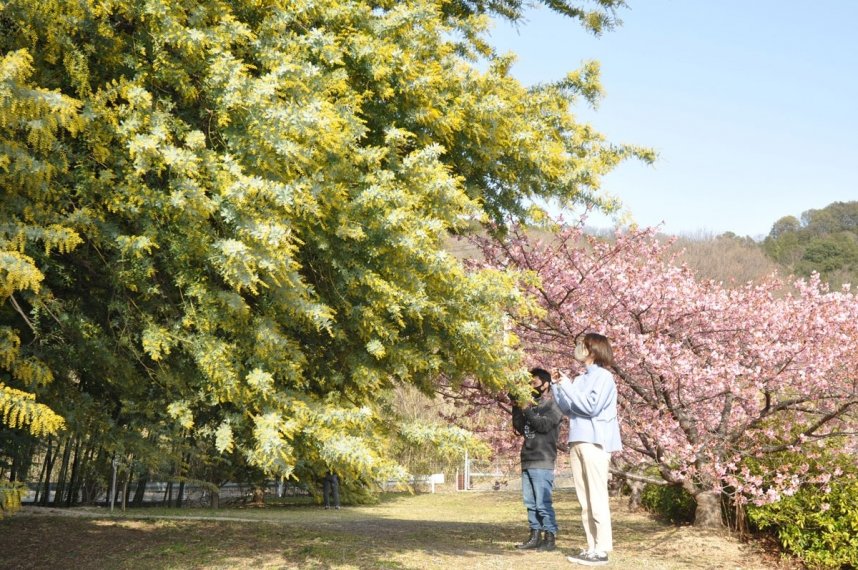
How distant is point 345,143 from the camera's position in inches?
241

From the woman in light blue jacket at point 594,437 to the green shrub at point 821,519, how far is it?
10.1 ft

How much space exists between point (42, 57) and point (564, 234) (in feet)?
20.4

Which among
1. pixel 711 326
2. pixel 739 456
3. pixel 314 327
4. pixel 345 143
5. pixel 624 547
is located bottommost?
pixel 624 547

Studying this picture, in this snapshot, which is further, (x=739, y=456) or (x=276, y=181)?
(x=739, y=456)

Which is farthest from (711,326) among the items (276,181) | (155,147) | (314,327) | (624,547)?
(155,147)

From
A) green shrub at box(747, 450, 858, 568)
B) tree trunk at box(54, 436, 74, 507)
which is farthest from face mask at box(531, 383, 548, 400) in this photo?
tree trunk at box(54, 436, 74, 507)

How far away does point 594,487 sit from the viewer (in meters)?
6.19

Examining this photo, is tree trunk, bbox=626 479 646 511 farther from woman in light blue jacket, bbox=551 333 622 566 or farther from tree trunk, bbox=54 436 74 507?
tree trunk, bbox=54 436 74 507

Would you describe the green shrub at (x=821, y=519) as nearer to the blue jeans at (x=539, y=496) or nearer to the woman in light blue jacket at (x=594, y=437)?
the blue jeans at (x=539, y=496)

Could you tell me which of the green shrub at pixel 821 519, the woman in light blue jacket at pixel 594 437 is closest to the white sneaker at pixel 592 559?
the woman in light blue jacket at pixel 594 437

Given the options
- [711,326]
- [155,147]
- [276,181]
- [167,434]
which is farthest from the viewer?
[711,326]

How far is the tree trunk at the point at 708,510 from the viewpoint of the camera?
9977 mm

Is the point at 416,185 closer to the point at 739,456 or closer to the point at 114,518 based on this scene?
the point at 739,456

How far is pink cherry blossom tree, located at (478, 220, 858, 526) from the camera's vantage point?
8.74 m
